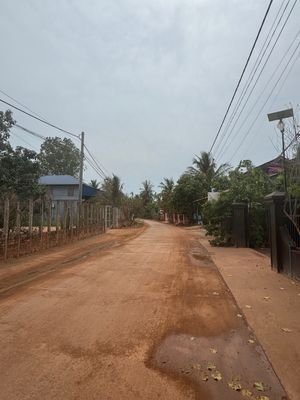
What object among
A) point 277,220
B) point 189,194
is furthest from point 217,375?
point 189,194

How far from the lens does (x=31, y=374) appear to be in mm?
3957

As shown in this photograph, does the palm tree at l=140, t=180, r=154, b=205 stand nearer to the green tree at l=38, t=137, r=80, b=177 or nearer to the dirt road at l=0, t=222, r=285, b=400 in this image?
the green tree at l=38, t=137, r=80, b=177

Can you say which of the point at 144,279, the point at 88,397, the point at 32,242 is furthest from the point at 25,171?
the point at 88,397

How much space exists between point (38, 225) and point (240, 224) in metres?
9.10

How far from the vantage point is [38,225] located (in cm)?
1673

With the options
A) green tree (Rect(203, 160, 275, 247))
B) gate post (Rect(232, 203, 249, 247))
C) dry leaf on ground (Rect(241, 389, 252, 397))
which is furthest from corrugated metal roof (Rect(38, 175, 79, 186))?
dry leaf on ground (Rect(241, 389, 252, 397))

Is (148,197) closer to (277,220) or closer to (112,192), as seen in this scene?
(112,192)

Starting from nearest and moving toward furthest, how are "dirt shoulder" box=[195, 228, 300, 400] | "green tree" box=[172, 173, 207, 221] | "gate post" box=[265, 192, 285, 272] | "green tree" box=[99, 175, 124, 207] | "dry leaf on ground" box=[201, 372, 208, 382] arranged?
"dry leaf on ground" box=[201, 372, 208, 382], "dirt shoulder" box=[195, 228, 300, 400], "gate post" box=[265, 192, 285, 272], "green tree" box=[99, 175, 124, 207], "green tree" box=[172, 173, 207, 221]

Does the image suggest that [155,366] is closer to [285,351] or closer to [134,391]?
[134,391]

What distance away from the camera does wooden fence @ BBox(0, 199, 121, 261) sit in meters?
13.6

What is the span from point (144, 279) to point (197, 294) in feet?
6.23

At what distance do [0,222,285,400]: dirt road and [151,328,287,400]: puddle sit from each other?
1 cm

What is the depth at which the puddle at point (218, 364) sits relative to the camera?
3.73m

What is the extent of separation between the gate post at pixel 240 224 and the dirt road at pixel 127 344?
9.87 meters
